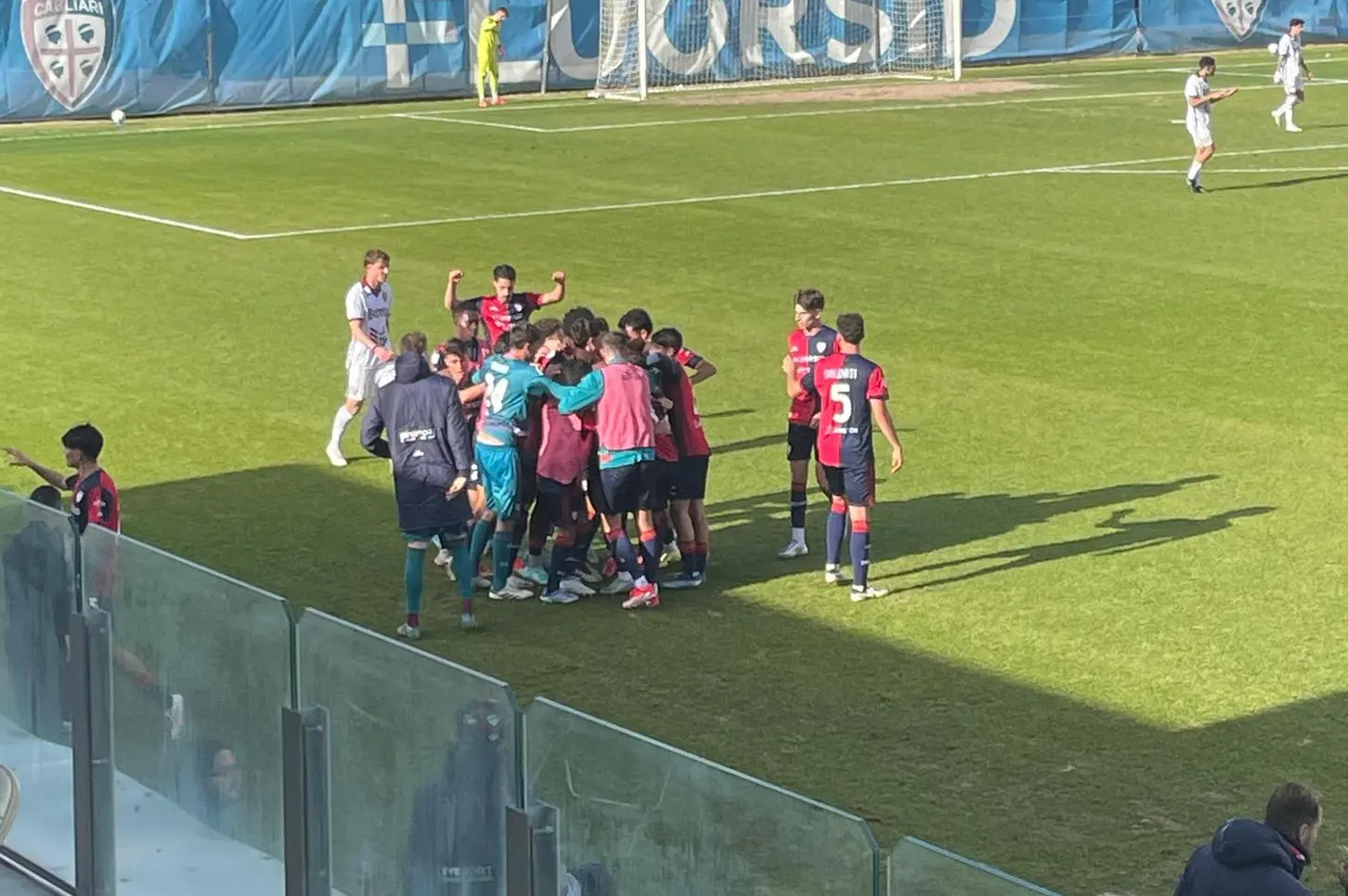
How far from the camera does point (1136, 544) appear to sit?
605 inches

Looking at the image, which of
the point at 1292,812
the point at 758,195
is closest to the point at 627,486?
the point at 1292,812

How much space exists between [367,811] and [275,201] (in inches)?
994

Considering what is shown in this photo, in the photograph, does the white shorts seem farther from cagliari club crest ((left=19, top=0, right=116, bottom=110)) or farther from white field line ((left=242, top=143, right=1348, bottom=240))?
cagliari club crest ((left=19, top=0, right=116, bottom=110))

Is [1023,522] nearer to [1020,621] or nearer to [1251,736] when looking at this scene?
[1020,621]

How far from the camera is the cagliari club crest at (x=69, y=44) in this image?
43.4m

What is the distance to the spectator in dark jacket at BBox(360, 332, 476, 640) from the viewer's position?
1302 cm

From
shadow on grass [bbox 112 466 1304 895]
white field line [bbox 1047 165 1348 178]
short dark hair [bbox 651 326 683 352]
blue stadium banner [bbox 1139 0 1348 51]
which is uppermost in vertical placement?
blue stadium banner [bbox 1139 0 1348 51]

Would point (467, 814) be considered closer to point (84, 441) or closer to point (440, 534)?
point (84, 441)

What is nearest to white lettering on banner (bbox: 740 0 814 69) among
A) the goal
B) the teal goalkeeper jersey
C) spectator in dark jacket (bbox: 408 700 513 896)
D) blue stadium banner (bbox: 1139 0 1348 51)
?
the goal

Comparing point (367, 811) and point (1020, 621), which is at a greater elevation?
point (367, 811)

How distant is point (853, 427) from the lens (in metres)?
13.8

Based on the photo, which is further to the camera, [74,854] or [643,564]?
[643,564]

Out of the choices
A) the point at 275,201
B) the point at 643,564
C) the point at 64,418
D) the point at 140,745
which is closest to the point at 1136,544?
the point at 643,564

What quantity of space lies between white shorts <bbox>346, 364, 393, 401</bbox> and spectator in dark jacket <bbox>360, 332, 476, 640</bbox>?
14.8 feet
